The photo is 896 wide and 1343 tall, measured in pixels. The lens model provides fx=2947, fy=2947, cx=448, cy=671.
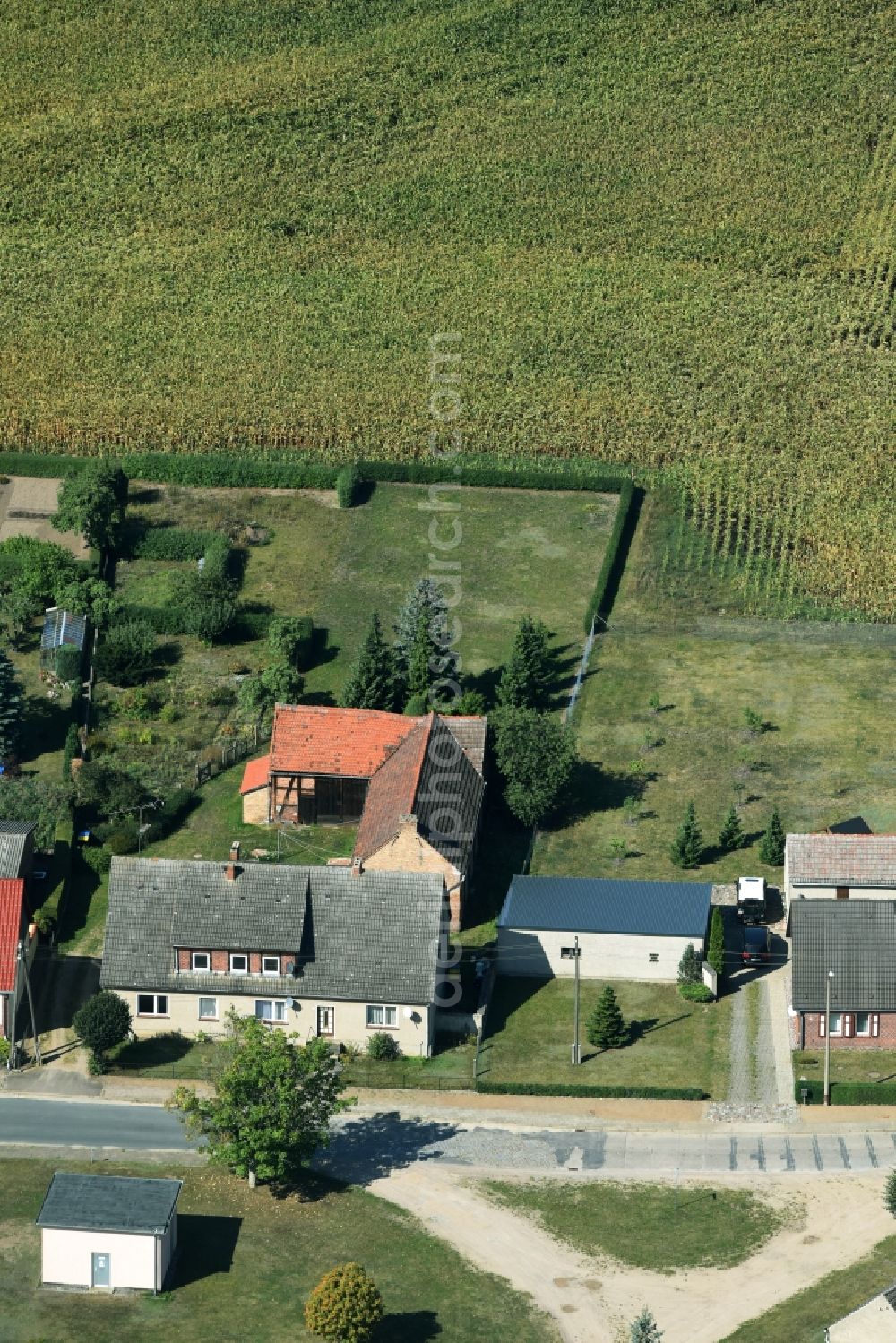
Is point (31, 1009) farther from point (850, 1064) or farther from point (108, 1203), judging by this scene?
point (850, 1064)

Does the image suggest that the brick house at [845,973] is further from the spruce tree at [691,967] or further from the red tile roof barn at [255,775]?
the red tile roof barn at [255,775]

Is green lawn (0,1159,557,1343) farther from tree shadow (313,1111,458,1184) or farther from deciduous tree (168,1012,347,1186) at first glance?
deciduous tree (168,1012,347,1186)

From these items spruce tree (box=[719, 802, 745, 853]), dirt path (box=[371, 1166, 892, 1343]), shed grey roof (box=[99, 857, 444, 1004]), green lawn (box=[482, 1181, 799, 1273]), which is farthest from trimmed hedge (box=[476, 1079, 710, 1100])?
spruce tree (box=[719, 802, 745, 853])

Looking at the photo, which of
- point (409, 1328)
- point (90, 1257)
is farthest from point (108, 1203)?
point (409, 1328)

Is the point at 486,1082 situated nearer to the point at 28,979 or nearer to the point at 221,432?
the point at 28,979

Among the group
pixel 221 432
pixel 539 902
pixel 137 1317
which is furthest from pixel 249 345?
pixel 137 1317

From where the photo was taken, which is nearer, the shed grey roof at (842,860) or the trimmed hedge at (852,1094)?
the trimmed hedge at (852,1094)

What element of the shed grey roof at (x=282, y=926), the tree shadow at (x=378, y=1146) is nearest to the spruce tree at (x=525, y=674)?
the shed grey roof at (x=282, y=926)
